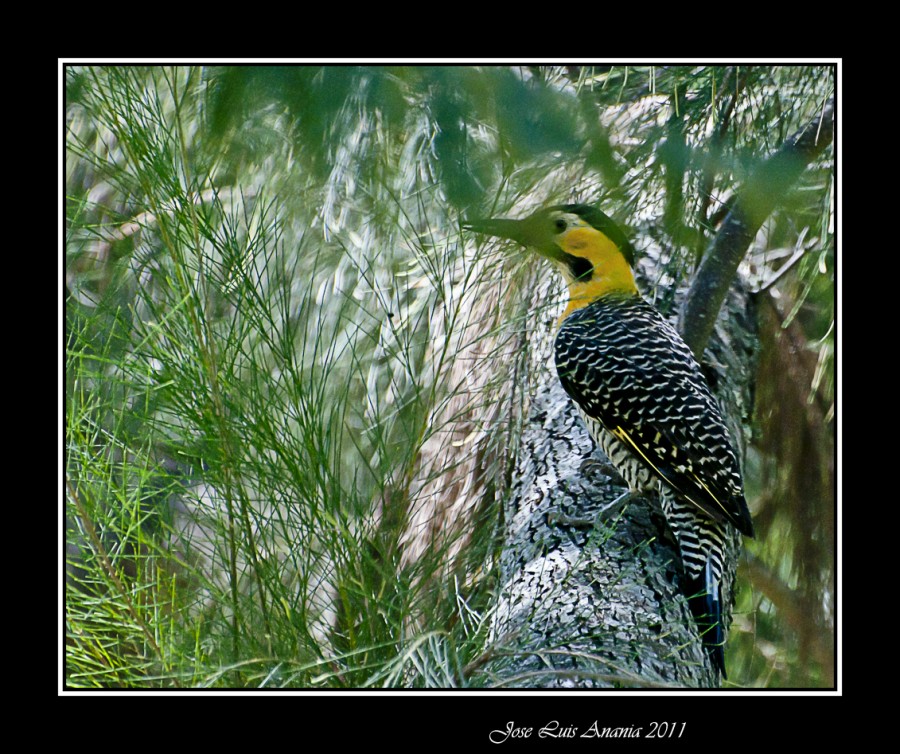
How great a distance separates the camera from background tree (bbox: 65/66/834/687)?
0.91 meters

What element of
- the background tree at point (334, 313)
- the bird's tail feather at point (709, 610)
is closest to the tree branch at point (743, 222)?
the background tree at point (334, 313)

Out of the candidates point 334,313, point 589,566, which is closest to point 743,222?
point 589,566

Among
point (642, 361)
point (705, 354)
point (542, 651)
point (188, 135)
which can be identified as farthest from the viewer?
point (705, 354)

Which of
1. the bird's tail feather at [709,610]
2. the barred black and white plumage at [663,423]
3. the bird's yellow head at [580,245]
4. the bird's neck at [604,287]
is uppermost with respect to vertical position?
the bird's yellow head at [580,245]

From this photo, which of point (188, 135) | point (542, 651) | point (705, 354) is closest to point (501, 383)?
point (705, 354)

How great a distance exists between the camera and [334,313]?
4.22 feet

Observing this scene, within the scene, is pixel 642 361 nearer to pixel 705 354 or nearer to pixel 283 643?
pixel 705 354

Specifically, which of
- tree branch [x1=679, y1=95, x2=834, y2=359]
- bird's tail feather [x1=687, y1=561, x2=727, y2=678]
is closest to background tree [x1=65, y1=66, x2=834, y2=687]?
tree branch [x1=679, y1=95, x2=834, y2=359]

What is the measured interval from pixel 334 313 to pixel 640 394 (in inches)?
19.4

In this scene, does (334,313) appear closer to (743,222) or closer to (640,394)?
(640,394)

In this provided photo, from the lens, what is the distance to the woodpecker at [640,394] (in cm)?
104

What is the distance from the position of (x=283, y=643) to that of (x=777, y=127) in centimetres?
91

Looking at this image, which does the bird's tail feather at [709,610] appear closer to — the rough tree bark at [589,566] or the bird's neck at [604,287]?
the rough tree bark at [589,566]
